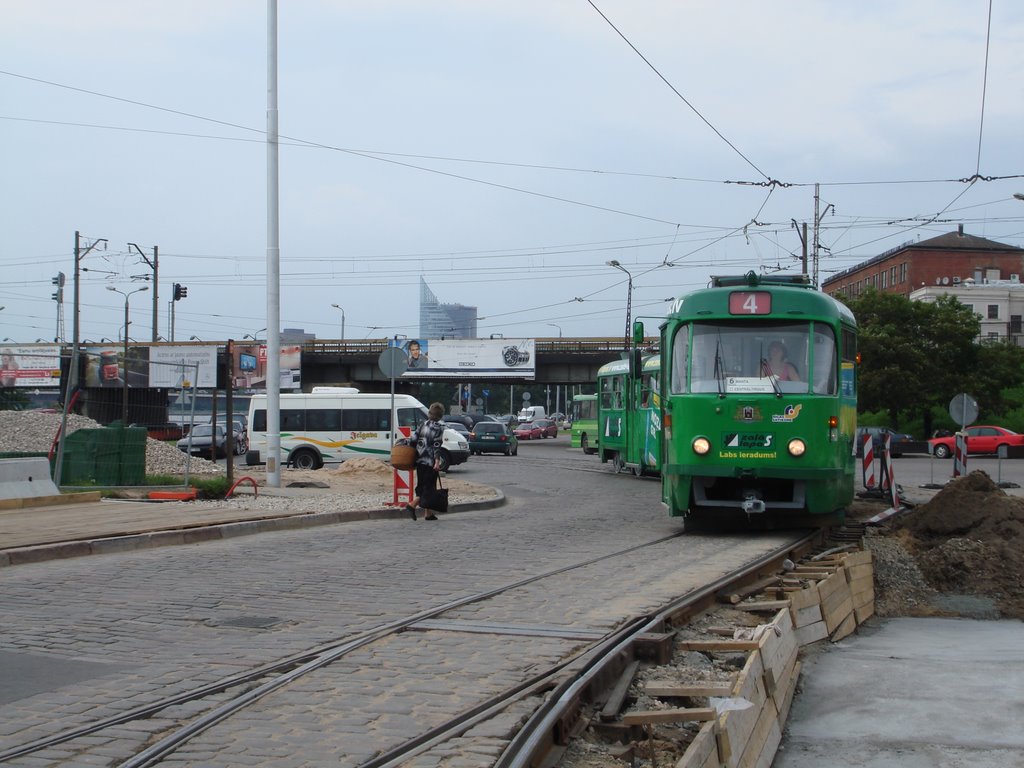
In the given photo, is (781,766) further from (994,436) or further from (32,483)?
(994,436)

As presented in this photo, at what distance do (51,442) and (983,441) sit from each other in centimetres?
3741

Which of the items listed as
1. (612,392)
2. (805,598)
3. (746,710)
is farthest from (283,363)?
(746,710)

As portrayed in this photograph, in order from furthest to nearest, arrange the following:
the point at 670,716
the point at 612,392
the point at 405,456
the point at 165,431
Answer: the point at 612,392
the point at 165,431
the point at 405,456
the point at 670,716

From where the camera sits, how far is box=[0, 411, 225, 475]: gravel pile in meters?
25.0

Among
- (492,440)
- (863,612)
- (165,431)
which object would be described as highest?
(165,431)

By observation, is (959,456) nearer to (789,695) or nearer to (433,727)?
(789,695)

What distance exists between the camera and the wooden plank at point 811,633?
8482 mm

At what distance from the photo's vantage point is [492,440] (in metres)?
46.2

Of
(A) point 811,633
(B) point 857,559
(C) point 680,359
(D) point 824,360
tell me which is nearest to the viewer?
(A) point 811,633

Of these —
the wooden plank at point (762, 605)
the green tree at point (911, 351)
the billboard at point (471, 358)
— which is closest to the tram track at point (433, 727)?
the wooden plank at point (762, 605)

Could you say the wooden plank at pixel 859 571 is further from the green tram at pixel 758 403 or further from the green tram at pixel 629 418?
the green tram at pixel 629 418

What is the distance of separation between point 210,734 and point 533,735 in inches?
56.9

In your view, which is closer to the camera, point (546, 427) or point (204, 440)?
point (204, 440)

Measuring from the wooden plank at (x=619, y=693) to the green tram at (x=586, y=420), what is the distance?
39.6 meters
